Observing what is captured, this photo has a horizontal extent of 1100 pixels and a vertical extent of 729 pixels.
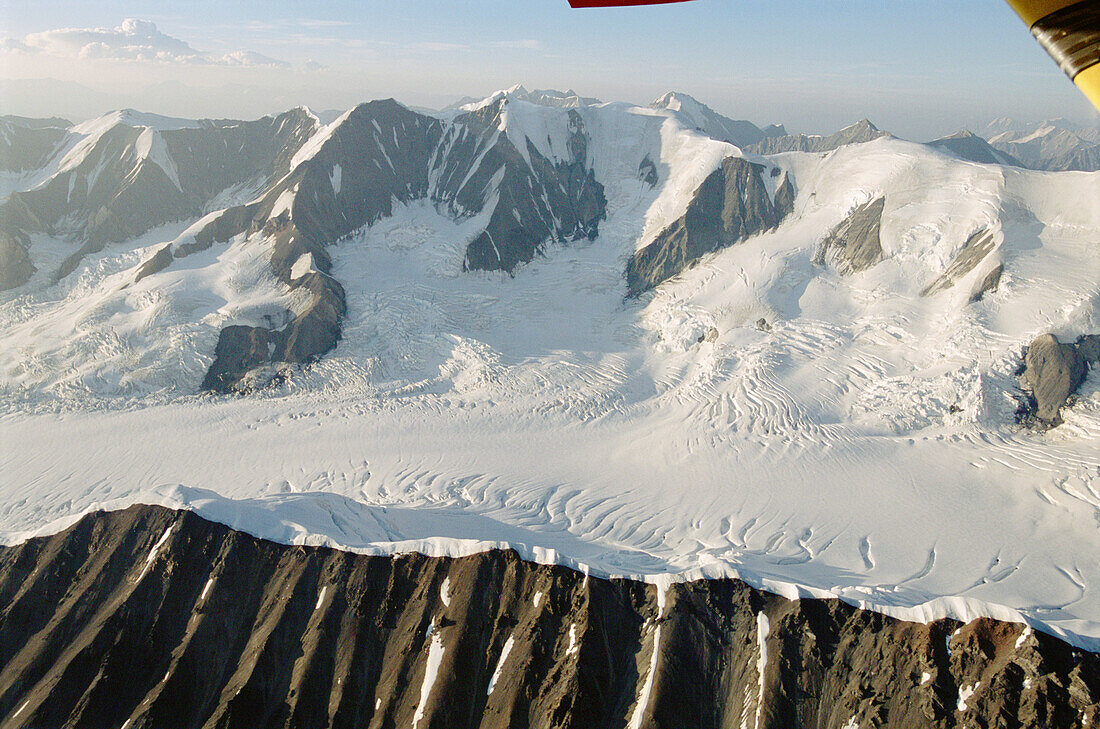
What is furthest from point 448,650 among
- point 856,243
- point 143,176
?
point 143,176

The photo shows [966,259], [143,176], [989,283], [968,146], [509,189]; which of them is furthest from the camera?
[968,146]

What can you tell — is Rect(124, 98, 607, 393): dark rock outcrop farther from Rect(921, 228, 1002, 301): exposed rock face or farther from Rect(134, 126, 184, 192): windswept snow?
Rect(921, 228, 1002, 301): exposed rock face

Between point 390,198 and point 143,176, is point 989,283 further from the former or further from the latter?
point 143,176

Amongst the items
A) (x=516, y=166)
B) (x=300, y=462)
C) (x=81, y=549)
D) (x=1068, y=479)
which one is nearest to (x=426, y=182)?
(x=516, y=166)

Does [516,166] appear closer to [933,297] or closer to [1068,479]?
[933,297]

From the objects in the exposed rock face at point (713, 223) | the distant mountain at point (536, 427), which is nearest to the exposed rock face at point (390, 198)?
the distant mountain at point (536, 427)

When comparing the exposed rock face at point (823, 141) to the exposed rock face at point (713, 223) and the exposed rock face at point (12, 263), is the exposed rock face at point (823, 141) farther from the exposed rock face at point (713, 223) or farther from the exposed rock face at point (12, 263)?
the exposed rock face at point (12, 263)
